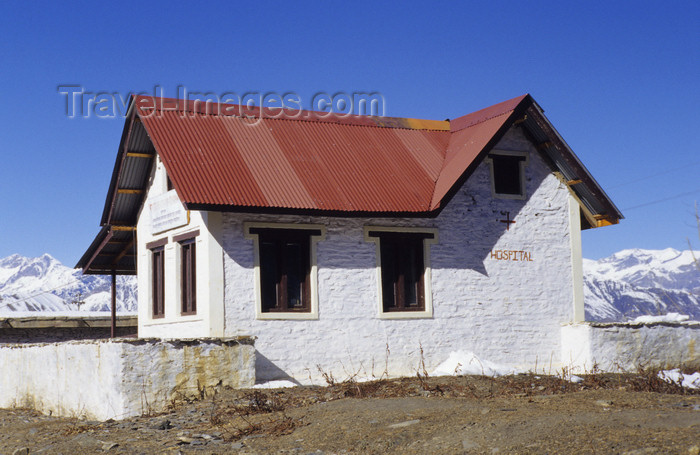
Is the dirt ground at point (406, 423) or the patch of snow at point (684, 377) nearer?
the dirt ground at point (406, 423)

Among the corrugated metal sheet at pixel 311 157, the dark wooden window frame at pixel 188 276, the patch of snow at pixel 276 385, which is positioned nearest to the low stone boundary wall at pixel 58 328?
the corrugated metal sheet at pixel 311 157

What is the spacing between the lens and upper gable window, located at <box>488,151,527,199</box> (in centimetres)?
2077

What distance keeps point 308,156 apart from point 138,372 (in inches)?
268

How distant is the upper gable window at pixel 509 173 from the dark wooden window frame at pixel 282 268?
481 cm

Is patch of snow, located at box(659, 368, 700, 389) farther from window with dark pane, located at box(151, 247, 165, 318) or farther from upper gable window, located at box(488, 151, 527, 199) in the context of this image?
window with dark pane, located at box(151, 247, 165, 318)

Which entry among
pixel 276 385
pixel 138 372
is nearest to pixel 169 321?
pixel 276 385

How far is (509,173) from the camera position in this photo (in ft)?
68.9

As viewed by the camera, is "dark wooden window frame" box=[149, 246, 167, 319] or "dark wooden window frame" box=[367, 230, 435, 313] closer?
"dark wooden window frame" box=[367, 230, 435, 313]

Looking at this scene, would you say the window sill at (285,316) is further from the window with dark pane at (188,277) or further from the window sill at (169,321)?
the window with dark pane at (188,277)

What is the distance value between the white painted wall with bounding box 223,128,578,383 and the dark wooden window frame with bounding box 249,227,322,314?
0.82 ft

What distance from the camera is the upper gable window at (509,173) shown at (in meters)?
20.8

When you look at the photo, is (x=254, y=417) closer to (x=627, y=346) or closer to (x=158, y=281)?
(x=158, y=281)

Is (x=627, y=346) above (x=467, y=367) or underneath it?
above

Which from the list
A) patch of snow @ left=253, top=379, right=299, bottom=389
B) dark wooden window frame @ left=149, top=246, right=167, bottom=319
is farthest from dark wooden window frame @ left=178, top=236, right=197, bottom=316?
patch of snow @ left=253, top=379, right=299, bottom=389
